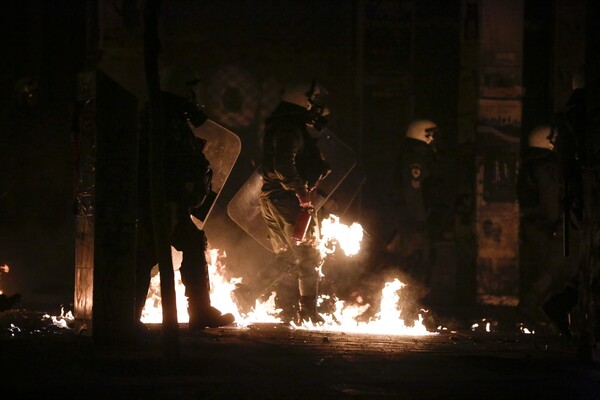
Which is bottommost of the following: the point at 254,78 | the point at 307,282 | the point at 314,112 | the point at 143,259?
the point at 307,282

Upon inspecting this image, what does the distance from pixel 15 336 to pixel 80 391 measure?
328 cm

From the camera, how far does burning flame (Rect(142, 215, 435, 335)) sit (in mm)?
11344

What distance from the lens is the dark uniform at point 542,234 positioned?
41.3 ft

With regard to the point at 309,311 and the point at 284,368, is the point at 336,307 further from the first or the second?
the point at 284,368

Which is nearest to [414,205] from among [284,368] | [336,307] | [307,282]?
[336,307]

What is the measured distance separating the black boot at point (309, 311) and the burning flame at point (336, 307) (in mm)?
54

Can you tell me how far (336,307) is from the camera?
38.3 ft

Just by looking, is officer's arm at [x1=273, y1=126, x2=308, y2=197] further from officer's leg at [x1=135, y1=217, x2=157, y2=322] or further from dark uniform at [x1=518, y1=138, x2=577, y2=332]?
dark uniform at [x1=518, y1=138, x2=577, y2=332]

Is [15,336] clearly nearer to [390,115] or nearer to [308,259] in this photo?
[308,259]

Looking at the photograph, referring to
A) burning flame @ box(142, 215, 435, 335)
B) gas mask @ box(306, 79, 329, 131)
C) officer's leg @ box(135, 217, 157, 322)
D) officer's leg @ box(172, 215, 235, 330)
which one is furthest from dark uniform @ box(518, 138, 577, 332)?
officer's leg @ box(135, 217, 157, 322)

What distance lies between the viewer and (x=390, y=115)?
17.0 meters

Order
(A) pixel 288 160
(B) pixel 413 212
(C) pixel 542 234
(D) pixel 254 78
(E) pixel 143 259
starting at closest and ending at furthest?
(E) pixel 143 259 → (A) pixel 288 160 → (C) pixel 542 234 → (B) pixel 413 212 → (D) pixel 254 78

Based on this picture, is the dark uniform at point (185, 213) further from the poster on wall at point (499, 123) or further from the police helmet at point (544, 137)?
the poster on wall at point (499, 123)

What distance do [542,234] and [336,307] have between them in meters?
2.88
